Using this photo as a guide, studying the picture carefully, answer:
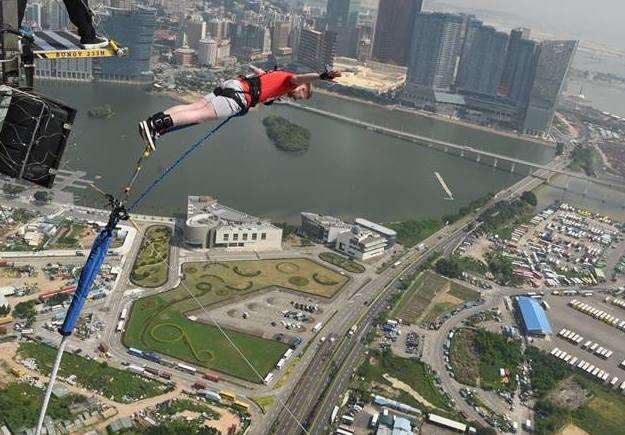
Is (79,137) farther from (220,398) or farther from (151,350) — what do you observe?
(220,398)

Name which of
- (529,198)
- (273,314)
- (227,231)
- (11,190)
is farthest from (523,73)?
(11,190)

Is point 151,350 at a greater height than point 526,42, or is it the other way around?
point 526,42

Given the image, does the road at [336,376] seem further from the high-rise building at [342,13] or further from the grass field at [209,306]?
the high-rise building at [342,13]

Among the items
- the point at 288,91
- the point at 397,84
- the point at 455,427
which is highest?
the point at 288,91

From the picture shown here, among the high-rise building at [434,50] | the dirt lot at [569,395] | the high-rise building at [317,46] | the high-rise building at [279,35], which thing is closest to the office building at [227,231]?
the dirt lot at [569,395]

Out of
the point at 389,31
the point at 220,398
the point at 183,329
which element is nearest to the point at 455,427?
the point at 220,398

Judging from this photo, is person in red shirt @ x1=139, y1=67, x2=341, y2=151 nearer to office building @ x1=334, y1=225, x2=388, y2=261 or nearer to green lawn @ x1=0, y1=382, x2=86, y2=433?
green lawn @ x1=0, y1=382, x2=86, y2=433
